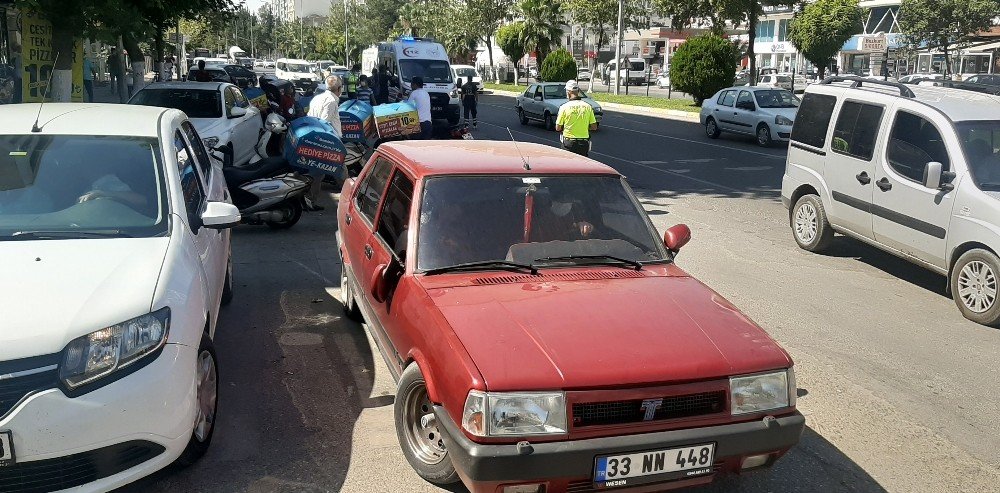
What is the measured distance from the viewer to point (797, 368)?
6.13 metres

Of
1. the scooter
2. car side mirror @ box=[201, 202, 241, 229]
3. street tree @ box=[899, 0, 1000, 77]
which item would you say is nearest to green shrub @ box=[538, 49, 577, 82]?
street tree @ box=[899, 0, 1000, 77]

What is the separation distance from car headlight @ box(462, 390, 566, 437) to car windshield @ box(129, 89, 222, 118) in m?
11.6

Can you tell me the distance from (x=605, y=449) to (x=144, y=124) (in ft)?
11.7

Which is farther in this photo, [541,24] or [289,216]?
[541,24]

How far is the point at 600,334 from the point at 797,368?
2843 mm

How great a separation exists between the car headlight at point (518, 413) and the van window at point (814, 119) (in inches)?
289

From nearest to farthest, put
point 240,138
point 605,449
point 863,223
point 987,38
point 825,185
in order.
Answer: point 605,449 → point 863,223 → point 825,185 → point 240,138 → point 987,38

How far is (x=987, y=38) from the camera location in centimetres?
5303

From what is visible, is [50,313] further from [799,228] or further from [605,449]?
[799,228]

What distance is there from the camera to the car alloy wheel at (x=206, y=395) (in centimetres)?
436

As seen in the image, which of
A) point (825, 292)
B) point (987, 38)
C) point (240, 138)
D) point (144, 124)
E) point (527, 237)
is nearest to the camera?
point (527, 237)

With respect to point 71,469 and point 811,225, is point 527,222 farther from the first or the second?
point 811,225

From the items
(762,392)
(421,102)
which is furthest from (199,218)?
(421,102)

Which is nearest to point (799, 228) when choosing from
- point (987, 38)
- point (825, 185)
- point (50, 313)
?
point (825, 185)
